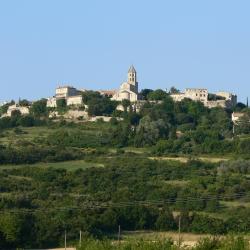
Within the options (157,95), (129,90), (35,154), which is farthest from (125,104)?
(35,154)

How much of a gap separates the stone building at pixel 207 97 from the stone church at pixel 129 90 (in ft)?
9.37

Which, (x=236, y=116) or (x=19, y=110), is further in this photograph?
(x=19, y=110)

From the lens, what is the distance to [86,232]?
37.5 m

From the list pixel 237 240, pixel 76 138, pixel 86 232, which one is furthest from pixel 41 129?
pixel 237 240

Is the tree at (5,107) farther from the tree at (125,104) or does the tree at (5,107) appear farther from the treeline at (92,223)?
the treeline at (92,223)

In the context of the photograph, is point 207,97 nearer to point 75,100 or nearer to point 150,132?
point 75,100

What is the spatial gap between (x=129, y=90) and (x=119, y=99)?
9.60 ft

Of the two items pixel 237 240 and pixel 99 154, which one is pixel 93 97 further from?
pixel 237 240

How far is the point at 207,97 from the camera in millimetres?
81062

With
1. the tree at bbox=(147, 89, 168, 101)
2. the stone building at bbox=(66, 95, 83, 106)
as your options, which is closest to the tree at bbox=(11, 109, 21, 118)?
the stone building at bbox=(66, 95, 83, 106)

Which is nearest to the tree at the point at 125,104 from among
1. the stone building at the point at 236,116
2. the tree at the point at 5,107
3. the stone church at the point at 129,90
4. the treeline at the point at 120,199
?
the stone church at the point at 129,90

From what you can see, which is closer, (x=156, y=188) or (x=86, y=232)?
(x=86, y=232)

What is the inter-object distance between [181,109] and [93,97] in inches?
284

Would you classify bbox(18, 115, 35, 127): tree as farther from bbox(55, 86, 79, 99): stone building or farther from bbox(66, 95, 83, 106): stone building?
bbox(55, 86, 79, 99): stone building
